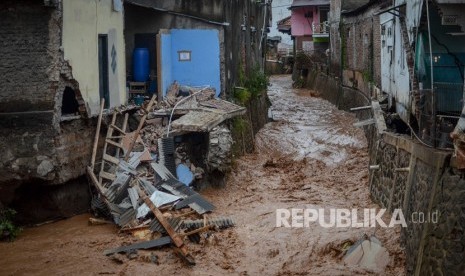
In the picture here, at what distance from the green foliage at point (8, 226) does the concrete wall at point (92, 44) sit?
119 inches

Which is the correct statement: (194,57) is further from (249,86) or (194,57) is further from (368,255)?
(368,255)

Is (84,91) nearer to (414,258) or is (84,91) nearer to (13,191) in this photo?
(13,191)

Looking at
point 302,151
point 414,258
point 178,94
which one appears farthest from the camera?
point 302,151

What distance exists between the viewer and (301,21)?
4528cm

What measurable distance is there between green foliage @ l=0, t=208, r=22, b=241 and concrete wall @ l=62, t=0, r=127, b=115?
3033 mm

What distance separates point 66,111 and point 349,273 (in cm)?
764

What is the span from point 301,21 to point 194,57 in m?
29.2

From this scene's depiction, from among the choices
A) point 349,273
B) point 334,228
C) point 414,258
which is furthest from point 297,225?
point 414,258

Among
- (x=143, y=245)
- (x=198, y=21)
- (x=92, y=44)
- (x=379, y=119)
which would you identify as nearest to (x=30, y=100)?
(x=92, y=44)

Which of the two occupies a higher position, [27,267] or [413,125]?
[413,125]

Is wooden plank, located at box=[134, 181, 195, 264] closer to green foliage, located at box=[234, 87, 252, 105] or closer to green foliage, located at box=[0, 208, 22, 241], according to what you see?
green foliage, located at box=[0, 208, 22, 241]

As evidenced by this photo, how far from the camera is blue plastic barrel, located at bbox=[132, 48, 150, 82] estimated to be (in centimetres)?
1720

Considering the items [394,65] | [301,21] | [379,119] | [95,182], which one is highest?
[301,21]

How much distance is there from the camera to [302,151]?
813 inches
